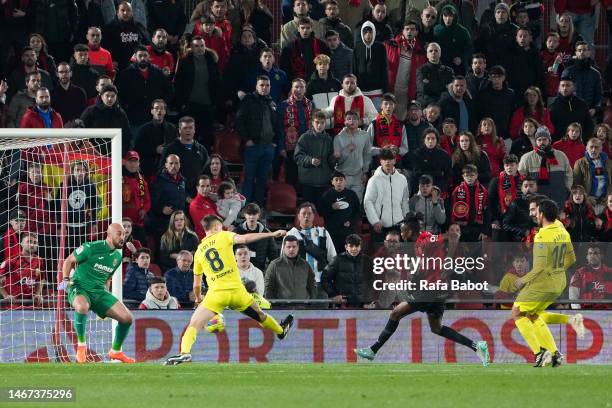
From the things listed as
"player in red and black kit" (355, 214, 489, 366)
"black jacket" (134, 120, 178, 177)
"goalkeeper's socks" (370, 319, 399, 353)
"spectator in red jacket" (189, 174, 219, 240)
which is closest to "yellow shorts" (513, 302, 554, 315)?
"player in red and black kit" (355, 214, 489, 366)

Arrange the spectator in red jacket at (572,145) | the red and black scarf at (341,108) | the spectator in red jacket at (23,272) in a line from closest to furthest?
the spectator in red jacket at (23,272) → the red and black scarf at (341,108) → the spectator in red jacket at (572,145)

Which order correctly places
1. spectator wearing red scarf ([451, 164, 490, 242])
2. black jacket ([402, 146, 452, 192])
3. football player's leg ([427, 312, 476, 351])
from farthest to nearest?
black jacket ([402, 146, 452, 192]) → spectator wearing red scarf ([451, 164, 490, 242]) → football player's leg ([427, 312, 476, 351])

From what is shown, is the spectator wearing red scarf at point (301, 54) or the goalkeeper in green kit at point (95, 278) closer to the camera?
the goalkeeper in green kit at point (95, 278)

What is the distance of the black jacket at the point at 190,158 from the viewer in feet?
68.3

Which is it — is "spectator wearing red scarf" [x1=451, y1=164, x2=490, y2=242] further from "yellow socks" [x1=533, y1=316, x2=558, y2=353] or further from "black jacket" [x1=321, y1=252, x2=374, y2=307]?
"yellow socks" [x1=533, y1=316, x2=558, y2=353]

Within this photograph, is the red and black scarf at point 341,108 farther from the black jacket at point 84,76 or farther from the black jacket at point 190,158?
the black jacket at point 84,76

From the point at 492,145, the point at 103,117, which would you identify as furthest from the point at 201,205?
the point at 492,145

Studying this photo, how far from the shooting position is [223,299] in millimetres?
16266

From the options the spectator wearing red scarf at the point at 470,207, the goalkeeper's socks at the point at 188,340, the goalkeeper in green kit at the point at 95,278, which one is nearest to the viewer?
the goalkeeper's socks at the point at 188,340

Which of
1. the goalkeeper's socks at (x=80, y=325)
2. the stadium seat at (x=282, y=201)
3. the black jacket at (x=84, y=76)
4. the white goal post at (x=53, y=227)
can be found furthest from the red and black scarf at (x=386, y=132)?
the goalkeeper's socks at (x=80, y=325)

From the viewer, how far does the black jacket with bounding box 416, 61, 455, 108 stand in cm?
2247

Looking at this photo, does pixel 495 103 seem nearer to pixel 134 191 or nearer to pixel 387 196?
pixel 387 196

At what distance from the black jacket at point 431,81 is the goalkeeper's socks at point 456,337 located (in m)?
5.52

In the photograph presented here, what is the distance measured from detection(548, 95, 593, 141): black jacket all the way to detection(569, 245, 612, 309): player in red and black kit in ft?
13.7
